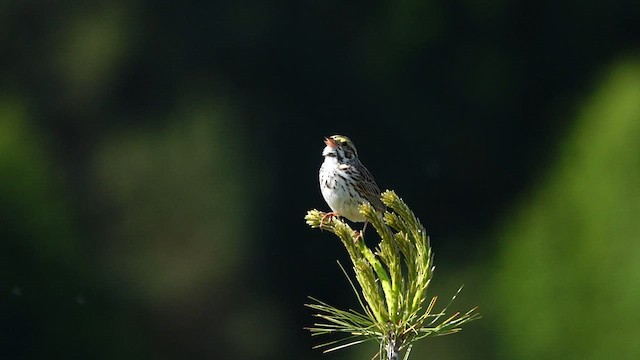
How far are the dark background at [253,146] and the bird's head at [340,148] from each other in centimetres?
524

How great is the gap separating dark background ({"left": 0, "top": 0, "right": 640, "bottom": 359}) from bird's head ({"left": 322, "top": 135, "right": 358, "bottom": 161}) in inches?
206

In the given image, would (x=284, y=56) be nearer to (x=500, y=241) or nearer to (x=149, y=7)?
(x=149, y=7)

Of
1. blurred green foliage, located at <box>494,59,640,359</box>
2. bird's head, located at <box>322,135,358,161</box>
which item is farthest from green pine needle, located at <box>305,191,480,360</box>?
blurred green foliage, located at <box>494,59,640,359</box>

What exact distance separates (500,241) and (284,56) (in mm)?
4176

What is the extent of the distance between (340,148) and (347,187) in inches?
12.5

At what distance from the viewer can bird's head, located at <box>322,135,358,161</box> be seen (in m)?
4.14

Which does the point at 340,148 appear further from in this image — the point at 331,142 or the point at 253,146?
the point at 253,146

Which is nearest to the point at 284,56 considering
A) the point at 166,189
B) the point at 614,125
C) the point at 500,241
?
the point at 166,189

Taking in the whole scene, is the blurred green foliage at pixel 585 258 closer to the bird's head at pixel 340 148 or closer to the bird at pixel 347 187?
the bird's head at pixel 340 148

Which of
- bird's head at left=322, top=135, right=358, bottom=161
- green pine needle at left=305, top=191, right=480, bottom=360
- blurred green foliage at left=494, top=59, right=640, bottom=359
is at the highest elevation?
bird's head at left=322, top=135, right=358, bottom=161

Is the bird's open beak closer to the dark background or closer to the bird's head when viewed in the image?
the bird's head

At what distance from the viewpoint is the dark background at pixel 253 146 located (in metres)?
11.0

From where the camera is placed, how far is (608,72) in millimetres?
11297

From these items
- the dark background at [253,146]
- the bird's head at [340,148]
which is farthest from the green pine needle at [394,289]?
the dark background at [253,146]
